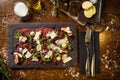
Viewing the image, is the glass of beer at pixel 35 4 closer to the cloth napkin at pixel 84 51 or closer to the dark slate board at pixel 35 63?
the dark slate board at pixel 35 63

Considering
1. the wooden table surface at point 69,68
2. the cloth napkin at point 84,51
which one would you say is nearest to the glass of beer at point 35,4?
the wooden table surface at point 69,68

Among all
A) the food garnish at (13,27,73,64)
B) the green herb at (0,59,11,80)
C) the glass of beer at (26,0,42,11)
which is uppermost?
the glass of beer at (26,0,42,11)

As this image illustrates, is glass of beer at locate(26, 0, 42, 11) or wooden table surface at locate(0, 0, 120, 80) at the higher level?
glass of beer at locate(26, 0, 42, 11)

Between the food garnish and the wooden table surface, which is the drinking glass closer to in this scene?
the wooden table surface

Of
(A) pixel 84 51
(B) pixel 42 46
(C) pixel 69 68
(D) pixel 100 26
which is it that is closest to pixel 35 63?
(B) pixel 42 46

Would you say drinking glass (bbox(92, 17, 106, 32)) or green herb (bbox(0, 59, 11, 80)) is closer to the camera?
green herb (bbox(0, 59, 11, 80))

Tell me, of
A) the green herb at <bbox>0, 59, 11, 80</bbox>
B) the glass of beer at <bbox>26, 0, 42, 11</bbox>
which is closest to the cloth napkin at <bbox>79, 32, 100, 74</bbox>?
the glass of beer at <bbox>26, 0, 42, 11</bbox>

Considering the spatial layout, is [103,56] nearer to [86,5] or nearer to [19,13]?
[86,5]

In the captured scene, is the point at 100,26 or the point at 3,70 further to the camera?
the point at 100,26

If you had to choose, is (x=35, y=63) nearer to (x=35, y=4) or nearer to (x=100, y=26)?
(x=35, y=4)
